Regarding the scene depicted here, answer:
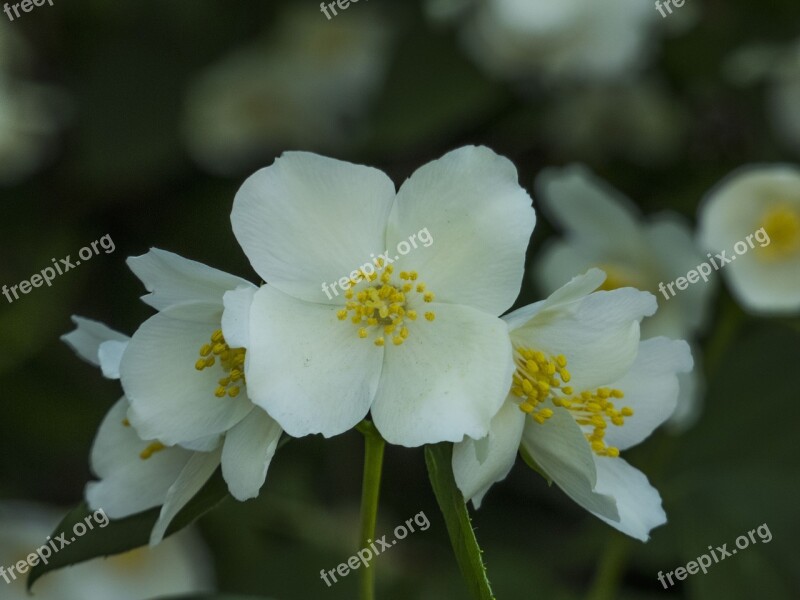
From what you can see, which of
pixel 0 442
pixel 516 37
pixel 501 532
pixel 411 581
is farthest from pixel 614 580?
pixel 0 442

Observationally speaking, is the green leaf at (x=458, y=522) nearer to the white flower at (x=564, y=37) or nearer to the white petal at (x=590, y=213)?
the white petal at (x=590, y=213)

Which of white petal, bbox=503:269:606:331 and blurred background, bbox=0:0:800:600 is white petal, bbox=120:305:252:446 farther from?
blurred background, bbox=0:0:800:600

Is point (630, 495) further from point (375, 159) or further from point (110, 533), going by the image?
point (375, 159)

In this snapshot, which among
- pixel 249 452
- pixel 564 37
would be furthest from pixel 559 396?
pixel 564 37

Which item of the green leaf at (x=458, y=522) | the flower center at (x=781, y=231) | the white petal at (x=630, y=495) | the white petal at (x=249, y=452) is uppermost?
the white petal at (x=249, y=452)

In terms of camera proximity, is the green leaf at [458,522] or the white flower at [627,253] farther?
the white flower at [627,253]

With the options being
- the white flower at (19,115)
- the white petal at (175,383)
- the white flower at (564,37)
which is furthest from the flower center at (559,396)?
the white flower at (19,115)

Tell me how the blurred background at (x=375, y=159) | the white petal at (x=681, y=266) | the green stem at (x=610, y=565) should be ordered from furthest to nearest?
1. the blurred background at (x=375, y=159)
2. the white petal at (x=681, y=266)
3. the green stem at (x=610, y=565)

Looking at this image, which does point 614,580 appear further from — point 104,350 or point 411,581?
point 104,350

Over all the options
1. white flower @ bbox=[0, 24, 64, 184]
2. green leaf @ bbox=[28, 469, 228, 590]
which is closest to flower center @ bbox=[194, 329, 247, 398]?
green leaf @ bbox=[28, 469, 228, 590]
